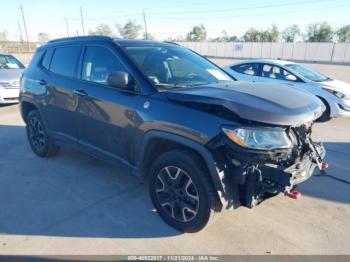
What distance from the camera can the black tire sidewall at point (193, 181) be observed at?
2898 mm

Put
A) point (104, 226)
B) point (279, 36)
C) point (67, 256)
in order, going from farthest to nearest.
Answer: point (279, 36) → point (104, 226) → point (67, 256)

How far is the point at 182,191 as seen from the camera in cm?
315

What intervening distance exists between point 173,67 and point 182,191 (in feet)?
5.10

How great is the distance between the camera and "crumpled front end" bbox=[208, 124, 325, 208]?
2653 mm

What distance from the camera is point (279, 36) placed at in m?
80.4

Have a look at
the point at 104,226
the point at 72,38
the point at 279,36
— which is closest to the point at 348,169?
the point at 104,226

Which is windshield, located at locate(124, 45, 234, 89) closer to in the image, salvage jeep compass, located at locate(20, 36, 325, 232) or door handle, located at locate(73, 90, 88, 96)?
salvage jeep compass, located at locate(20, 36, 325, 232)

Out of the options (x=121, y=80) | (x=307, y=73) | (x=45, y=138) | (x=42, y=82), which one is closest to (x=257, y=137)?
(x=121, y=80)

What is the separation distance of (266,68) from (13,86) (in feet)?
25.6

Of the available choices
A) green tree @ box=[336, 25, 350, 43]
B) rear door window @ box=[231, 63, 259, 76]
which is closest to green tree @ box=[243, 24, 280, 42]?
green tree @ box=[336, 25, 350, 43]

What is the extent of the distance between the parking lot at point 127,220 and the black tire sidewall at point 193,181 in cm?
10

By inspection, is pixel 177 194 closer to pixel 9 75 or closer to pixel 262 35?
pixel 9 75

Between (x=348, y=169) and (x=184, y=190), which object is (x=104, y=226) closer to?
(x=184, y=190)

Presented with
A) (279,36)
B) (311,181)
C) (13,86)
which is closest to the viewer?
(311,181)
